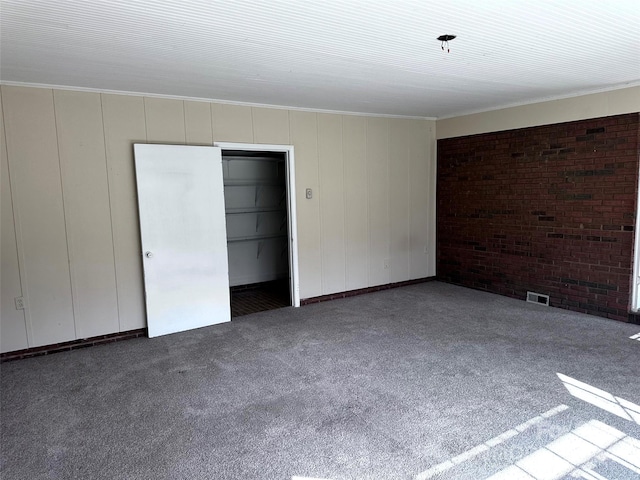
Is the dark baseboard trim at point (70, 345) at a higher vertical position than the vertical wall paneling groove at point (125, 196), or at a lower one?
lower

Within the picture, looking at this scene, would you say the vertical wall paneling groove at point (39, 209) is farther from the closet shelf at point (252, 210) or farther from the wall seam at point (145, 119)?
the closet shelf at point (252, 210)

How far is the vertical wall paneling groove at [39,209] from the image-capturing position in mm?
3707

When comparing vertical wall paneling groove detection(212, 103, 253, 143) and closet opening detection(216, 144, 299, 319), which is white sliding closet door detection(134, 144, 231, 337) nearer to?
vertical wall paneling groove detection(212, 103, 253, 143)

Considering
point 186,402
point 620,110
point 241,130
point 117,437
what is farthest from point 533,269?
point 117,437

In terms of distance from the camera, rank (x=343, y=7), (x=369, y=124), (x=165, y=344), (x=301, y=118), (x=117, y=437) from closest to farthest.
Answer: (x=343, y=7), (x=117, y=437), (x=165, y=344), (x=301, y=118), (x=369, y=124)

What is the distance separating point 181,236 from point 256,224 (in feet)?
7.42

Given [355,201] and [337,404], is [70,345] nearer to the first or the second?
[337,404]

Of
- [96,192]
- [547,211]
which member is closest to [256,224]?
[96,192]

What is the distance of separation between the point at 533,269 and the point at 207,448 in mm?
4509

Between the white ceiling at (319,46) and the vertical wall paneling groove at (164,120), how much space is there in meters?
0.22

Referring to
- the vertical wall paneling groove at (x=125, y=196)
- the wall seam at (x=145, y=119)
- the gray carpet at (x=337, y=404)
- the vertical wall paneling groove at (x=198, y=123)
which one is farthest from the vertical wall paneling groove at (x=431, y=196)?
the vertical wall paneling groove at (x=125, y=196)

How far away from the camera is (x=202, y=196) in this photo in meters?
4.55

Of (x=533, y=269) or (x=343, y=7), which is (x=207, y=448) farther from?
(x=533, y=269)

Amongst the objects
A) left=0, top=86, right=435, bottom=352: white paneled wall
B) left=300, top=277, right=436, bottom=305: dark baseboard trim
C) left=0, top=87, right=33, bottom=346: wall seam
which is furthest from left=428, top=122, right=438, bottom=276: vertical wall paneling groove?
left=0, top=87, right=33, bottom=346: wall seam
